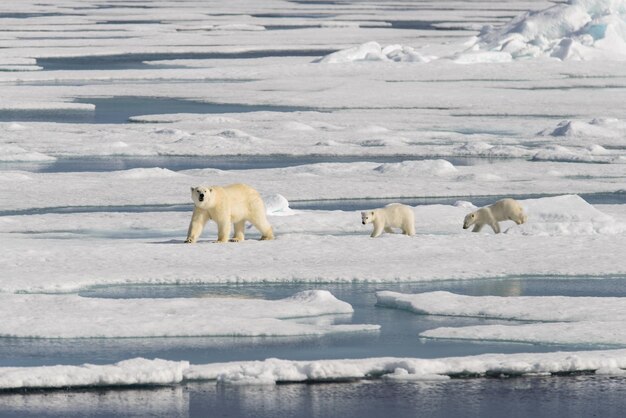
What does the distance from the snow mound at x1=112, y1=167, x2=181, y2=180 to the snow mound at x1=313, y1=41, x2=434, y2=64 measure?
13955mm

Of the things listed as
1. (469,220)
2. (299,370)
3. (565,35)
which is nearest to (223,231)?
(469,220)

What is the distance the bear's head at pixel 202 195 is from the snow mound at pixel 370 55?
1842 cm

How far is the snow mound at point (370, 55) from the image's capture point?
27.3 meters

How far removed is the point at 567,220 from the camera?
33.0 feet

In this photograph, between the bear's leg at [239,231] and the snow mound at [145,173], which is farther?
the snow mound at [145,173]

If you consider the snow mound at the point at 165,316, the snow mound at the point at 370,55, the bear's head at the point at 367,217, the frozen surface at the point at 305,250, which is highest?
the snow mound at the point at 370,55

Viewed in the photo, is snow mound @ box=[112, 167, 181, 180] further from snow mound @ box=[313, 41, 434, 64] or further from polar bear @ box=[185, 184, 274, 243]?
snow mound @ box=[313, 41, 434, 64]

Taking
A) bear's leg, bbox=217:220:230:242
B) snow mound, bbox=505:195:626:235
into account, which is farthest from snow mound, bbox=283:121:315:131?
bear's leg, bbox=217:220:230:242

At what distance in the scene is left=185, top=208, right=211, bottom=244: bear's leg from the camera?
9.00 m

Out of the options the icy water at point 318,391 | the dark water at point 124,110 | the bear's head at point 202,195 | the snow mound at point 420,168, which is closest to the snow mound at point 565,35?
the dark water at point 124,110

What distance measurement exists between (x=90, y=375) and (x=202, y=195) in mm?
2905

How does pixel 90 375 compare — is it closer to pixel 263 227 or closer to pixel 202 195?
pixel 202 195

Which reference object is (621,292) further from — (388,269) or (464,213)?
(464,213)

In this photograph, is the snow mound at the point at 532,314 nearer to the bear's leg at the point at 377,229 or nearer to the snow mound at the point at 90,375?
the snow mound at the point at 90,375
